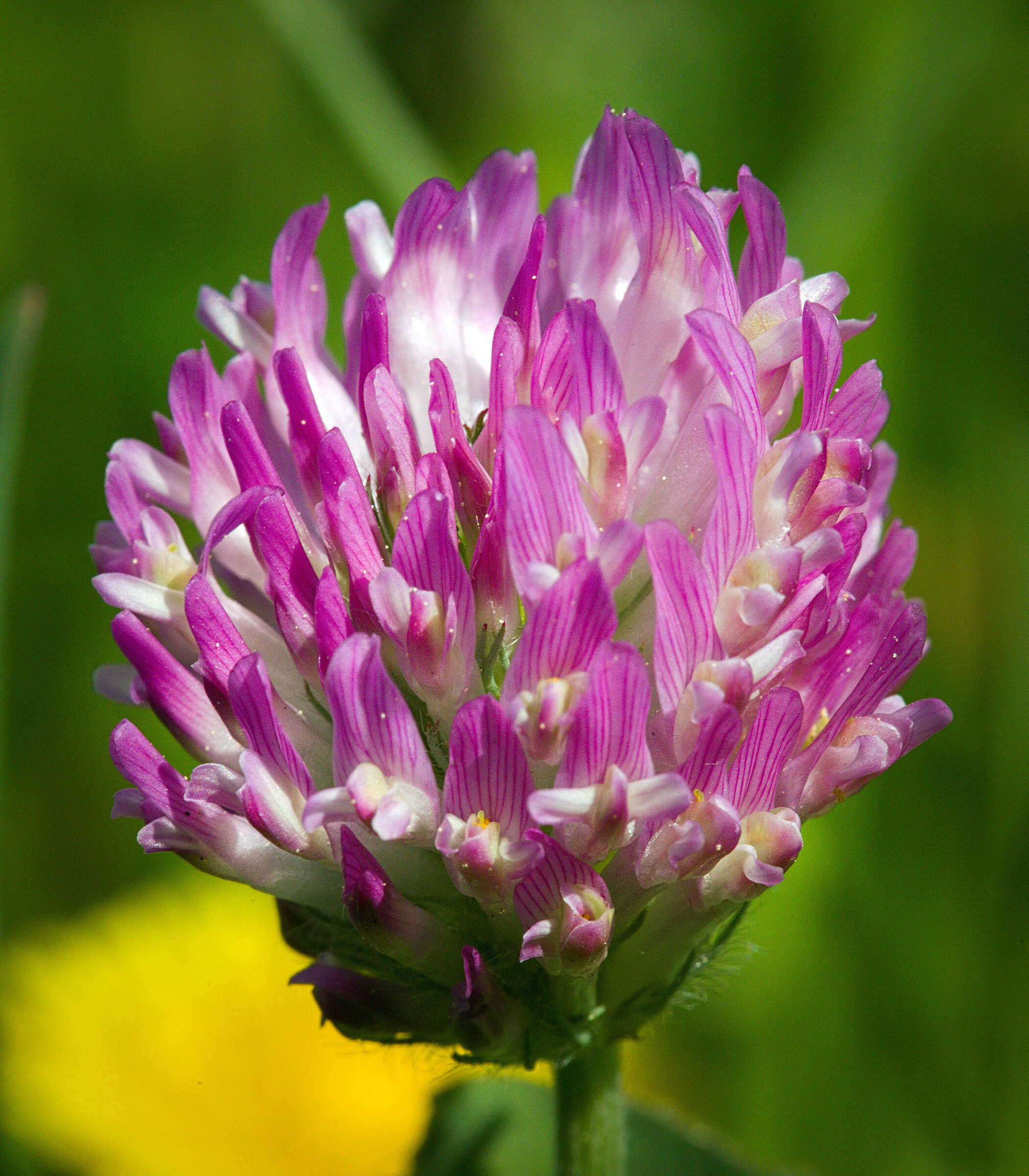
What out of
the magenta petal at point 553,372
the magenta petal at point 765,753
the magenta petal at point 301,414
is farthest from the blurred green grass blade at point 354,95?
the magenta petal at point 765,753

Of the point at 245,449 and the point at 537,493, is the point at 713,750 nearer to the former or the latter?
the point at 537,493

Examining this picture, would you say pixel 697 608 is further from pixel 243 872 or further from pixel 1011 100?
pixel 1011 100

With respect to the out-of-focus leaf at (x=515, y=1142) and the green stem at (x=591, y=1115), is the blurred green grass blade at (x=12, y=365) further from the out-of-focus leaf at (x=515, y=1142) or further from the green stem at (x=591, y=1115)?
the green stem at (x=591, y=1115)

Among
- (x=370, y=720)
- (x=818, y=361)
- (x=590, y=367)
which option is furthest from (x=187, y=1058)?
(x=818, y=361)

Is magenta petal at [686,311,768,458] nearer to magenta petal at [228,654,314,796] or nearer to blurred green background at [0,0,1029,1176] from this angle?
magenta petal at [228,654,314,796]

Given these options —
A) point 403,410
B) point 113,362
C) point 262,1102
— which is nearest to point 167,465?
point 403,410
